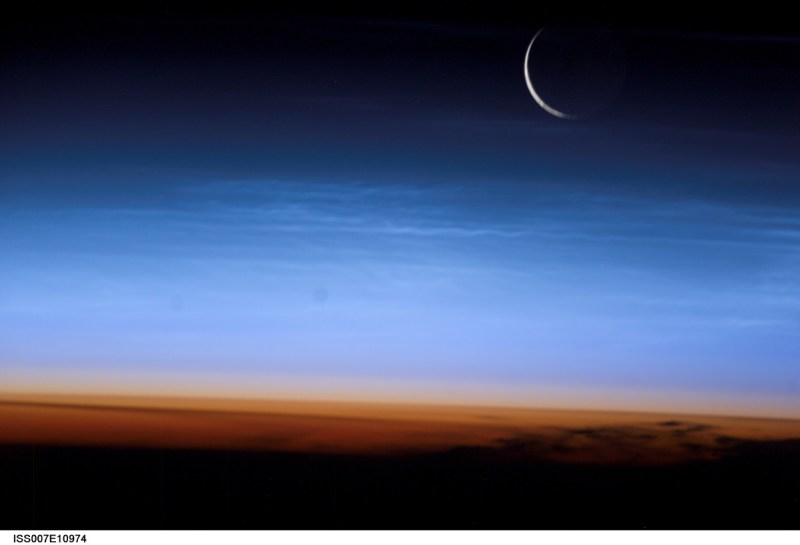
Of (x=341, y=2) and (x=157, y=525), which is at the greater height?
(x=341, y=2)

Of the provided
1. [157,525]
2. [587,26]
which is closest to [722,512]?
[587,26]

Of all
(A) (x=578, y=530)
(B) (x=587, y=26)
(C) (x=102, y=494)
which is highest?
(B) (x=587, y=26)

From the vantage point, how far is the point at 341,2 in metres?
3.76

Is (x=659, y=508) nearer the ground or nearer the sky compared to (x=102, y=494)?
nearer the ground

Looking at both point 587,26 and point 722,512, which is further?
point 722,512

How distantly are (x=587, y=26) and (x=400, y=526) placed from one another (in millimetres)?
2655

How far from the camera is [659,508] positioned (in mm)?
4102

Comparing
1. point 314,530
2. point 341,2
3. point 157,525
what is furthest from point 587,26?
point 157,525

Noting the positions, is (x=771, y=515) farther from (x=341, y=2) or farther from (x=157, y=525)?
(x=341, y=2)

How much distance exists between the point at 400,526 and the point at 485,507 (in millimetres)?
451
